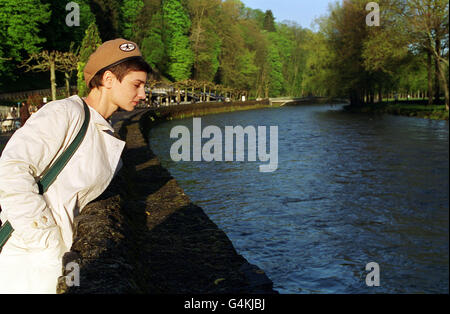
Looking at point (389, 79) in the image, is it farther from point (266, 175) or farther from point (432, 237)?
point (432, 237)

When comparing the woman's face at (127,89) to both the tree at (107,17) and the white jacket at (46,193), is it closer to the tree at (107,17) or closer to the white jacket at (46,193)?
the white jacket at (46,193)

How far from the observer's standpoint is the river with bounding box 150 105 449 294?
25.9ft

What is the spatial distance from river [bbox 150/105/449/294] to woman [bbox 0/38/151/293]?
1629 mm

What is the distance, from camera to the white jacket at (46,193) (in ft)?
7.19

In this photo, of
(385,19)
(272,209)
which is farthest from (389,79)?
(272,209)

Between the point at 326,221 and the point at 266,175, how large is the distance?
6.50 m

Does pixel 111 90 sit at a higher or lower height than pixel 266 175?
higher

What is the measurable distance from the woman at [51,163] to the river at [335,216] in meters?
1.63

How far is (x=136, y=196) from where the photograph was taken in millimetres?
8195

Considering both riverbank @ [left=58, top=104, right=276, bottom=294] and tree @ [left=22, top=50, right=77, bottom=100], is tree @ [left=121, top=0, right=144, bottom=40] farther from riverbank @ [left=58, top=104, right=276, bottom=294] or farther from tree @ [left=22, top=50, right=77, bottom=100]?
riverbank @ [left=58, top=104, right=276, bottom=294]

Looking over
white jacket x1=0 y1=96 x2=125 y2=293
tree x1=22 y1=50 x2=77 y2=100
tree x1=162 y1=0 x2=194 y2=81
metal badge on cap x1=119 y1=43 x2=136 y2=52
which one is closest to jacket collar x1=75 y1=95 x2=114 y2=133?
white jacket x1=0 y1=96 x2=125 y2=293
